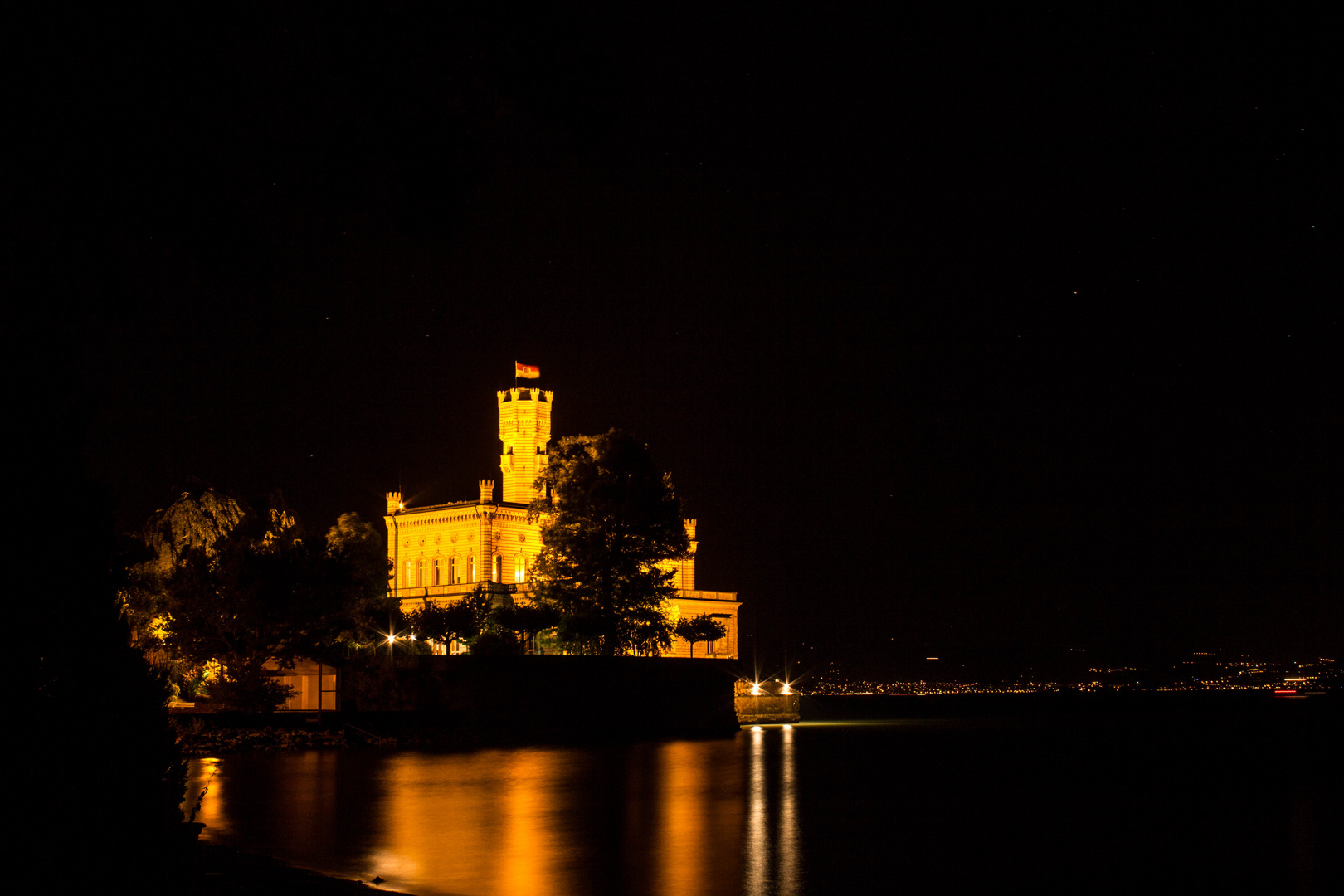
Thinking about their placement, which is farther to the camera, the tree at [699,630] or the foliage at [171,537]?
the tree at [699,630]

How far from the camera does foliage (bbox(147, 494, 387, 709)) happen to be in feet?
160

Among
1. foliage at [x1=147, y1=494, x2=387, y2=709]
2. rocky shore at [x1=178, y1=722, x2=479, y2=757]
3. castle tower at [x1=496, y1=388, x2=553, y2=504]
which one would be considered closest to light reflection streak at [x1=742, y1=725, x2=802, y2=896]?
rocky shore at [x1=178, y1=722, x2=479, y2=757]

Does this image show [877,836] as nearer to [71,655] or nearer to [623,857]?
[623,857]

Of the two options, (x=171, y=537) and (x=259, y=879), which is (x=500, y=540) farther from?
(x=259, y=879)

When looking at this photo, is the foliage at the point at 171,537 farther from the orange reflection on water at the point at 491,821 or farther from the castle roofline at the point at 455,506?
the castle roofline at the point at 455,506

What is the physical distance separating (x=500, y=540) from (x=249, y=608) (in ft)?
153

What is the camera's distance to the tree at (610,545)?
60.9 m

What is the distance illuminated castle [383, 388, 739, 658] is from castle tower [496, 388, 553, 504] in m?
0.06

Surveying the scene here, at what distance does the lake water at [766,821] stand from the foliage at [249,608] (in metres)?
5.84

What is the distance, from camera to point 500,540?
95188mm

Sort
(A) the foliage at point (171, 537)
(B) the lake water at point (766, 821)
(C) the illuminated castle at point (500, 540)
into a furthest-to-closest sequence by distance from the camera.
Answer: (C) the illuminated castle at point (500, 540)
(A) the foliage at point (171, 537)
(B) the lake water at point (766, 821)

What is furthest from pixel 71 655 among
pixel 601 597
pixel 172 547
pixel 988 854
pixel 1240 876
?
pixel 601 597

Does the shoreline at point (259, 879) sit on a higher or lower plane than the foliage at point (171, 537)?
lower

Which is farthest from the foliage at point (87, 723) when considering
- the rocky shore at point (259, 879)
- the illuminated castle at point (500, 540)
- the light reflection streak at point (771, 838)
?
the illuminated castle at point (500, 540)
